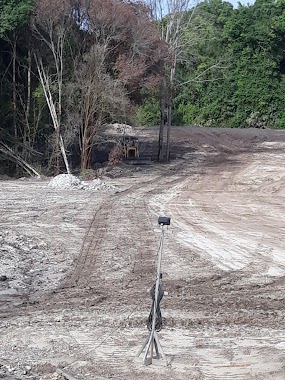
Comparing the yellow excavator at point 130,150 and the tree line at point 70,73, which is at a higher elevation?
the tree line at point 70,73

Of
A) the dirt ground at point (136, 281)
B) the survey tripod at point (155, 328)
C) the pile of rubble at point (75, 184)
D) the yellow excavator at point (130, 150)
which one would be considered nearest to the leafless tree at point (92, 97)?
the pile of rubble at point (75, 184)

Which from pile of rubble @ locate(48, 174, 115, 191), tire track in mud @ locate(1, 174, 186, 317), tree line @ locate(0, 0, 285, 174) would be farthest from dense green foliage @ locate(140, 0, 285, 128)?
tire track in mud @ locate(1, 174, 186, 317)

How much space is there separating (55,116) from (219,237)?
41.3 ft

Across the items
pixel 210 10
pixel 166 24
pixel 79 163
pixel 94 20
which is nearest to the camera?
pixel 94 20

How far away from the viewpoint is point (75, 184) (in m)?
24.9

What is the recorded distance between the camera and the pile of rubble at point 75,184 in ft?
80.8

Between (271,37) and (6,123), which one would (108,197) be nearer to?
(6,123)

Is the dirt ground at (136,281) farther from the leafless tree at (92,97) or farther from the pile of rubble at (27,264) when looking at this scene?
the leafless tree at (92,97)

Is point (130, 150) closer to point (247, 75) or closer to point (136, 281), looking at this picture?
point (247, 75)

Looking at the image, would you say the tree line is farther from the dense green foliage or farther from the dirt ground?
the dense green foliage

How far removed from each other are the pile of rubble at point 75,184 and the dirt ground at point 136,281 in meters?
0.41

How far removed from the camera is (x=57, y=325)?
911 cm

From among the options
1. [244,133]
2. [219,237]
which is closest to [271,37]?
[244,133]

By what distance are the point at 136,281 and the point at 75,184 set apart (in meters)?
13.3
